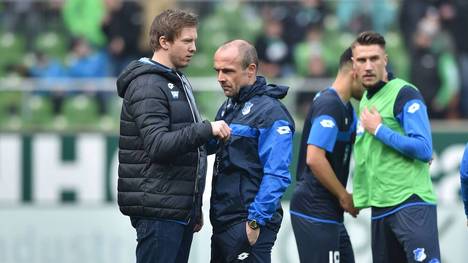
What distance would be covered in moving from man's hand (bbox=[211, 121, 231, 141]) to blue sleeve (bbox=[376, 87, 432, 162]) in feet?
4.82

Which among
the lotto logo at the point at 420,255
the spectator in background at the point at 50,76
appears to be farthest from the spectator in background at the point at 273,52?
the lotto logo at the point at 420,255

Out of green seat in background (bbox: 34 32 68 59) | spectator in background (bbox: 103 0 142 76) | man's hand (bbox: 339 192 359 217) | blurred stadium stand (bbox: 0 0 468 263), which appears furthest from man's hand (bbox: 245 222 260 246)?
green seat in background (bbox: 34 32 68 59)

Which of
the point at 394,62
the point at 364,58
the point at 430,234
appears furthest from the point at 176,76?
the point at 394,62

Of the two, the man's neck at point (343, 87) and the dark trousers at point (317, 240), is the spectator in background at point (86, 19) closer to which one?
the man's neck at point (343, 87)

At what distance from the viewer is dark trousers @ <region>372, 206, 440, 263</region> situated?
7.33m

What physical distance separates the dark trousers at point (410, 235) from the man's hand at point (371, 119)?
1.93 ft

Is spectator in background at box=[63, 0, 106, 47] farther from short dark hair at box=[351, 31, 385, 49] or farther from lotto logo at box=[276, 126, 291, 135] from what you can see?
lotto logo at box=[276, 126, 291, 135]

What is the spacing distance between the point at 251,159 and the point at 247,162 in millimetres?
36

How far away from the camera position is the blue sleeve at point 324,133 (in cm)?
754

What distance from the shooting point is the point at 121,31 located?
541 inches

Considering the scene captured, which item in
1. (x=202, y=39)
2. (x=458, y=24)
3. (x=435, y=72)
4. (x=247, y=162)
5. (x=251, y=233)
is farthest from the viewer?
(x=202, y=39)

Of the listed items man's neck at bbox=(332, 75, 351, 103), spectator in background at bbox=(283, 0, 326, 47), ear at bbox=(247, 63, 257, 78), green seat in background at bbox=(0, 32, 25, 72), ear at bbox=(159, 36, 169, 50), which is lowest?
man's neck at bbox=(332, 75, 351, 103)

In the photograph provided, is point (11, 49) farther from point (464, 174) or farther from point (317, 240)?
point (464, 174)

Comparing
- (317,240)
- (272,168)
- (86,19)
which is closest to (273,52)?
(86,19)
